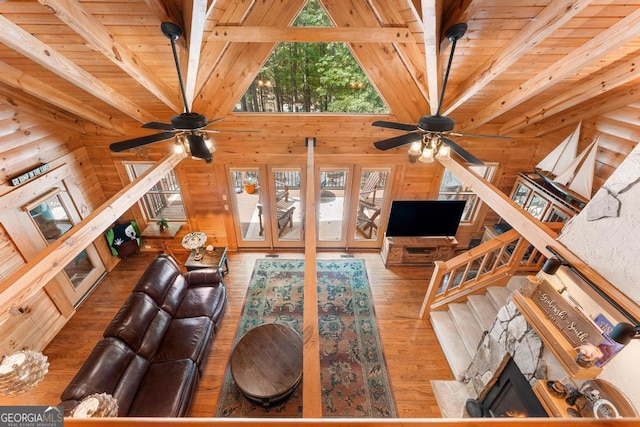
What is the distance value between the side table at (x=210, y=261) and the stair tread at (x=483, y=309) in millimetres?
4386

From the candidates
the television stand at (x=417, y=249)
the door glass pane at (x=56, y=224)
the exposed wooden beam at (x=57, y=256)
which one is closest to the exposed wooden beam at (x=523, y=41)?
the television stand at (x=417, y=249)

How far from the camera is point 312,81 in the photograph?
4.13m

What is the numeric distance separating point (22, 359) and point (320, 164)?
4.47 metres

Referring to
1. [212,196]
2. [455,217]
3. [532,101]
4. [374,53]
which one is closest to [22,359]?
[212,196]

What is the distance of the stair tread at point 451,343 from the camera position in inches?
147

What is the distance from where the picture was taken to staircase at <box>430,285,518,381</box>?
3.78 m

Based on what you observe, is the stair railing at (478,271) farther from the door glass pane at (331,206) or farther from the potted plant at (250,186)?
the potted plant at (250,186)

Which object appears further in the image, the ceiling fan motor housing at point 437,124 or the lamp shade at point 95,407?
the ceiling fan motor housing at point 437,124

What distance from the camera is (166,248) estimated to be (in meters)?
5.86

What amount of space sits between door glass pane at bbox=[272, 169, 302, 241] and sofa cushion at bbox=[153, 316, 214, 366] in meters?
2.63

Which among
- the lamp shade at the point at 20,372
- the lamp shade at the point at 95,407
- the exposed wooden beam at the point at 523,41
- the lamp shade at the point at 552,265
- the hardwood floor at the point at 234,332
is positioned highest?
the exposed wooden beam at the point at 523,41

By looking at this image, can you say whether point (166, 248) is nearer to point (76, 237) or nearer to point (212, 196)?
point (212, 196)

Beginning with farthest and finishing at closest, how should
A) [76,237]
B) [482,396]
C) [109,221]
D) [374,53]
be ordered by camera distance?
1. [374,53]
2. [482,396]
3. [109,221]
4. [76,237]

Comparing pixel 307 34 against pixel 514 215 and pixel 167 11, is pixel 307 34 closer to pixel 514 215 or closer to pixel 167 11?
pixel 167 11
